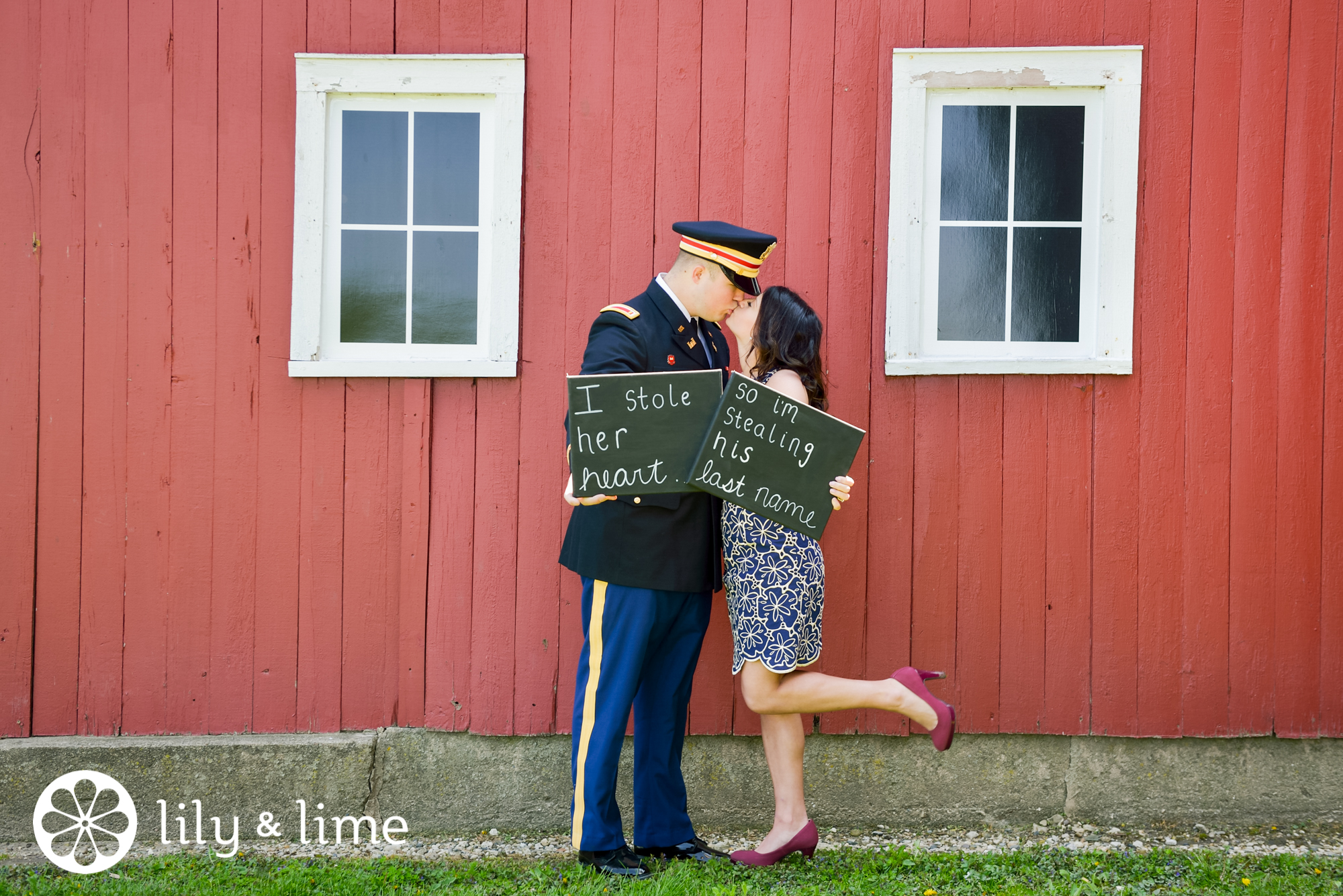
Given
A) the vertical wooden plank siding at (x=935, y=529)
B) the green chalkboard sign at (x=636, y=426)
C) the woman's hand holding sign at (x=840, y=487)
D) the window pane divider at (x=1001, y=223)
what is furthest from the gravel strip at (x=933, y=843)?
the window pane divider at (x=1001, y=223)

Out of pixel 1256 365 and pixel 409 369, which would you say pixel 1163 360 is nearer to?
pixel 1256 365

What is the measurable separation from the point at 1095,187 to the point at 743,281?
1.57 meters

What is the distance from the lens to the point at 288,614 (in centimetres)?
369

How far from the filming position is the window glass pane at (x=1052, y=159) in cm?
370

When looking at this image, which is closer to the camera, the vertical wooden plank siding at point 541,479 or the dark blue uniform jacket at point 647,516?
the dark blue uniform jacket at point 647,516

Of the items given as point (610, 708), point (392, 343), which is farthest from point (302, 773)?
point (392, 343)

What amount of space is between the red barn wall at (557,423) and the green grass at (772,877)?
0.52 metres

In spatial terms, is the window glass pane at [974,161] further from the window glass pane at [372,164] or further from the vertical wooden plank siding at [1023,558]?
the window glass pane at [372,164]

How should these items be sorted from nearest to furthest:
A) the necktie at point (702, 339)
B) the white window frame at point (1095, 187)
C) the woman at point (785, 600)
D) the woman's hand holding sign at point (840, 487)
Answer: the woman's hand holding sign at point (840, 487) → the woman at point (785, 600) → the necktie at point (702, 339) → the white window frame at point (1095, 187)

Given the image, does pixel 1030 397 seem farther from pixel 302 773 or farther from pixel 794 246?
pixel 302 773

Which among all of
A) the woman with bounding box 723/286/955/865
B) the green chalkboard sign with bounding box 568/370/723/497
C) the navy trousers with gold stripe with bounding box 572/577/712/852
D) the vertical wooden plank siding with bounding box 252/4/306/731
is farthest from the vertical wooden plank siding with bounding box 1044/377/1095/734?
the vertical wooden plank siding with bounding box 252/4/306/731

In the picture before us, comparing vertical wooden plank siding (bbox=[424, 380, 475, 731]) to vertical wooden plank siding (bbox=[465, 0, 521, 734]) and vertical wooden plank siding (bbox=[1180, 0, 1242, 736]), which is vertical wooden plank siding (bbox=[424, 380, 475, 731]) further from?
vertical wooden plank siding (bbox=[1180, 0, 1242, 736])

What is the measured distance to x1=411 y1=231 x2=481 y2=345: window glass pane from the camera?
3.75 metres

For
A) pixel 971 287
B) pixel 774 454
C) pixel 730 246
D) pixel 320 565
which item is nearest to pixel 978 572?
pixel 971 287
